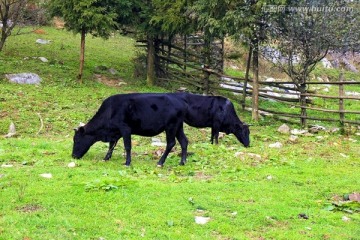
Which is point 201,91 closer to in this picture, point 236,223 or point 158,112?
point 158,112

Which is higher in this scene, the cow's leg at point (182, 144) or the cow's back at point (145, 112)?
the cow's back at point (145, 112)

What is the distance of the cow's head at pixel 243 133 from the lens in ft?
46.2

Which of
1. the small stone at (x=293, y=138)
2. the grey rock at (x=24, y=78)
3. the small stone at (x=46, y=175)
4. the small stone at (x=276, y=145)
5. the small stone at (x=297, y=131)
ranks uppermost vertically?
the grey rock at (x=24, y=78)

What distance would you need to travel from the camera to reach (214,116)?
13.9 metres

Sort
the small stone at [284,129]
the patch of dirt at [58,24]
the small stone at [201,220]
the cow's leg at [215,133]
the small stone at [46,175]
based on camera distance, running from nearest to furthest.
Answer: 1. the small stone at [201,220]
2. the small stone at [46,175]
3. the cow's leg at [215,133]
4. the small stone at [284,129]
5. the patch of dirt at [58,24]

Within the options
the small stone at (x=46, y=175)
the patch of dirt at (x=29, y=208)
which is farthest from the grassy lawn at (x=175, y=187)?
the small stone at (x=46, y=175)

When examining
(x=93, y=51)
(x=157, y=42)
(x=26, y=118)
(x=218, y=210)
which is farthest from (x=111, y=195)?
(x=93, y=51)

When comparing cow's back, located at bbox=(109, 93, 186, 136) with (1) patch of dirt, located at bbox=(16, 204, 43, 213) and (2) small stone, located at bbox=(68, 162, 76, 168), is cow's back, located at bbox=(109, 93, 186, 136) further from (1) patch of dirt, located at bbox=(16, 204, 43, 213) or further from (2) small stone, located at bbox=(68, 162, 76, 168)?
(1) patch of dirt, located at bbox=(16, 204, 43, 213)

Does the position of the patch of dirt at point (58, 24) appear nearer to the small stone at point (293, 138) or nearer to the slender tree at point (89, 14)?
the slender tree at point (89, 14)

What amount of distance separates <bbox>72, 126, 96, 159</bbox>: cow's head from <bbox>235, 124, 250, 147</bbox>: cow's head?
4815mm

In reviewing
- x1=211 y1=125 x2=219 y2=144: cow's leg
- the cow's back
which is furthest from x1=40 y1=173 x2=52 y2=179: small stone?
x1=211 y1=125 x2=219 y2=144: cow's leg

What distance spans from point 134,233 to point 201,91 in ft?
52.5

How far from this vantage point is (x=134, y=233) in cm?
638

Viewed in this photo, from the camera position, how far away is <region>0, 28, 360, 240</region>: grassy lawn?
6629 mm
